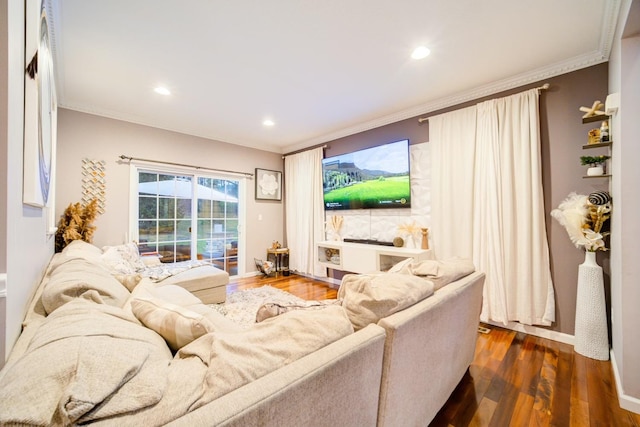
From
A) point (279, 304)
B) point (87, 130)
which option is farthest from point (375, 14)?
point (87, 130)

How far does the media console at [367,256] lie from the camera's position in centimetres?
314

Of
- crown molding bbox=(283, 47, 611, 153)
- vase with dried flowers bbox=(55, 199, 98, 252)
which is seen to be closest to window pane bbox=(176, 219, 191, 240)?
vase with dried flowers bbox=(55, 199, 98, 252)

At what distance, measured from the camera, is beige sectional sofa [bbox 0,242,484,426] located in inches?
20.5

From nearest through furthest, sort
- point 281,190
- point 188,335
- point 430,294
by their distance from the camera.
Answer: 1. point 188,335
2. point 430,294
3. point 281,190

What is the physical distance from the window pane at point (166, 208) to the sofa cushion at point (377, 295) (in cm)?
362

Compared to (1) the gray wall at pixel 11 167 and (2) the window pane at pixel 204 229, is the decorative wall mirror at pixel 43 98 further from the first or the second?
(2) the window pane at pixel 204 229

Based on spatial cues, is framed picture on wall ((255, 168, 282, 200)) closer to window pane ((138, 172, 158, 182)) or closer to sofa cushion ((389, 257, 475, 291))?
window pane ((138, 172, 158, 182))

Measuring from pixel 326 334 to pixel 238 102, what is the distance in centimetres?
306

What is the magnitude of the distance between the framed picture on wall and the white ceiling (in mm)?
1675

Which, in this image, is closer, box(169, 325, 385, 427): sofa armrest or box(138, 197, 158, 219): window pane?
box(169, 325, 385, 427): sofa armrest

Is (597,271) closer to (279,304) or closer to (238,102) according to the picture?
(279,304)

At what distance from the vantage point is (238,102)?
10.3 ft

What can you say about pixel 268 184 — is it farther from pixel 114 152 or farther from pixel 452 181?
pixel 452 181

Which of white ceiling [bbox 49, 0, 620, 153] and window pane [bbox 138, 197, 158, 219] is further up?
white ceiling [bbox 49, 0, 620, 153]
